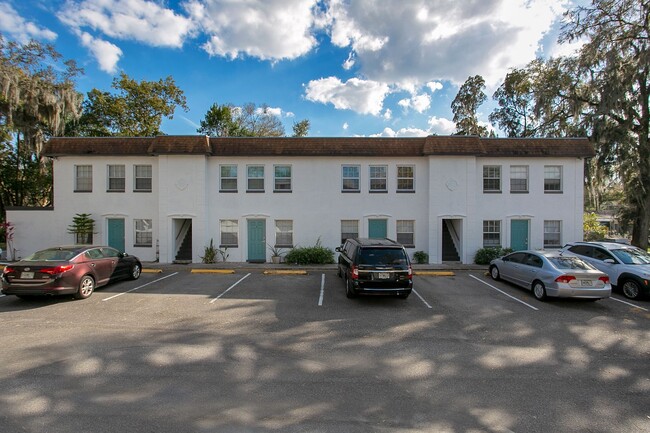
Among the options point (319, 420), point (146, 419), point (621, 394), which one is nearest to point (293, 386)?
point (319, 420)

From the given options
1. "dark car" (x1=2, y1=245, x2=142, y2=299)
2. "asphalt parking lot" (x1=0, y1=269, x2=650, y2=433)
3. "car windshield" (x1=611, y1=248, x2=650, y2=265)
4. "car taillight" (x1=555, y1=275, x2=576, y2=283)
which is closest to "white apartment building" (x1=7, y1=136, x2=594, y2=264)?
"car windshield" (x1=611, y1=248, x2=650, y2=265)

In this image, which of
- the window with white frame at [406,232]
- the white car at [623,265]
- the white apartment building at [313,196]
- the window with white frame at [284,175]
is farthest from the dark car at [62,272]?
the white car at [623,265]

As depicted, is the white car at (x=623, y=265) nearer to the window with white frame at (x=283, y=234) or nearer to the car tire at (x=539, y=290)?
the car tire at (x=539, y=290)

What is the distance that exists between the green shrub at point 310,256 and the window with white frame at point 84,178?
11198mm

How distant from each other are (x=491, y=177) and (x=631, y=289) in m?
8.18

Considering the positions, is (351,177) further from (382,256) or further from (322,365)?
(322,365)

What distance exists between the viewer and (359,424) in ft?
12.4

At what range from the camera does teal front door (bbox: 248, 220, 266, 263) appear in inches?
654

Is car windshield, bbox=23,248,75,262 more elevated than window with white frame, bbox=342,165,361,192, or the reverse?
window with white frame, bbox=342,165,361,192

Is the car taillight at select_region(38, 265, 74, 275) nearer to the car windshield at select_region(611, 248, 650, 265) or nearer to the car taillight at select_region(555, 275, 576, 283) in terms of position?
the car taillight at select_region(555, 275, 576, 283)

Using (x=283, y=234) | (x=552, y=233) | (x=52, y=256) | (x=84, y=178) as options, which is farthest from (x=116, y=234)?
(x=552, y=233)

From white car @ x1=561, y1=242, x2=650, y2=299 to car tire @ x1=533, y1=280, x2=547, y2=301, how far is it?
9.78 feet

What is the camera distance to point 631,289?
9.91m

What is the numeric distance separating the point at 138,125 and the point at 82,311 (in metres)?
24.6
